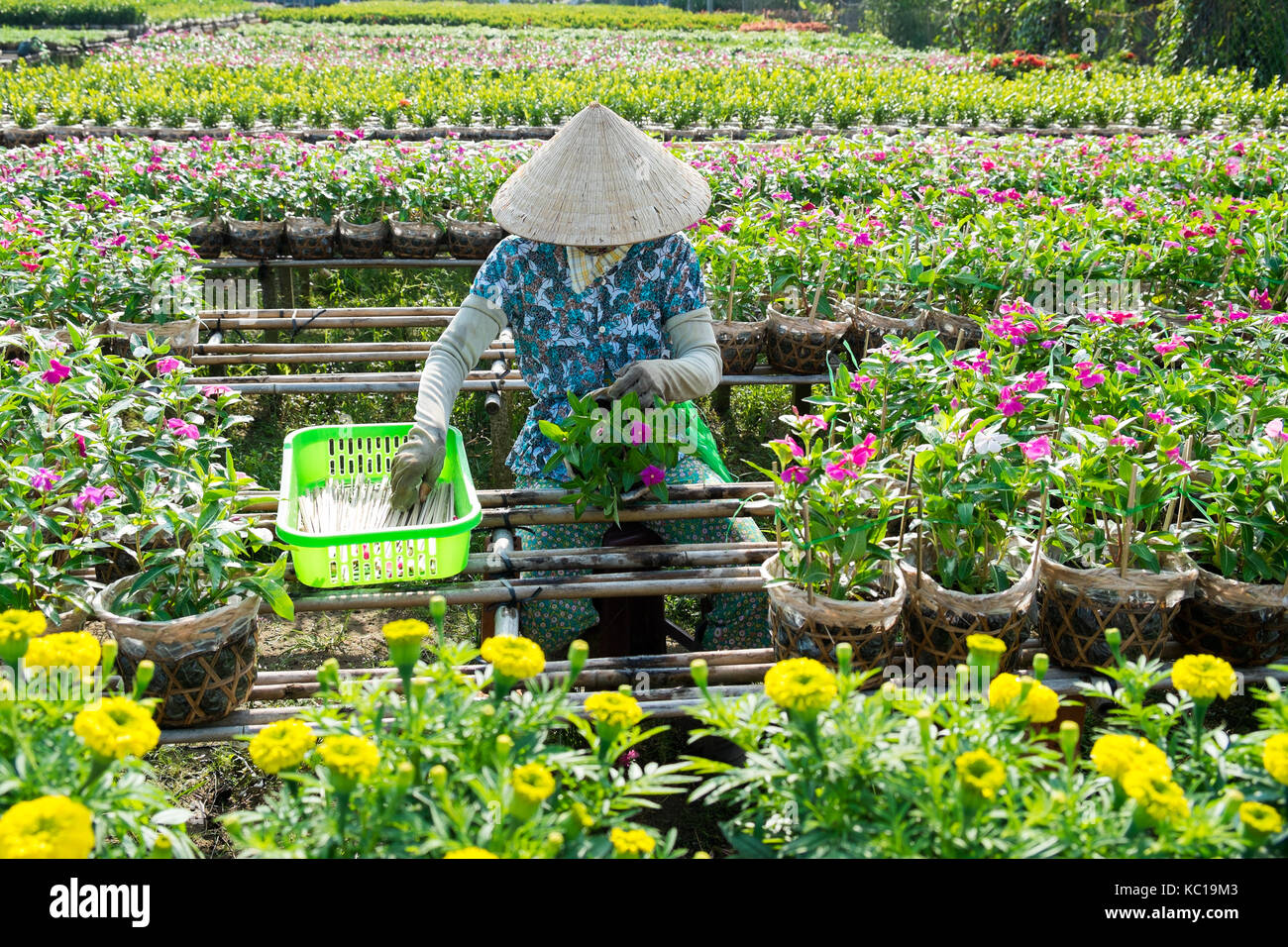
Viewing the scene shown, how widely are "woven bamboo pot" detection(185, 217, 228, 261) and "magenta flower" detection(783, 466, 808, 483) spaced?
16.3ft

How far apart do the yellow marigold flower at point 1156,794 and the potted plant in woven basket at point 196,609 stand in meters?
1.52

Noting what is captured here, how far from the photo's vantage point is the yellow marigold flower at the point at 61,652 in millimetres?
1231

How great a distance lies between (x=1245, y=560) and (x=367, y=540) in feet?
6.14

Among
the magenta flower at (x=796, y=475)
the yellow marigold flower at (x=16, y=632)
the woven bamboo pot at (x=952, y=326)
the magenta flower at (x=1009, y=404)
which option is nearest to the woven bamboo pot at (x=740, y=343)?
the woven bamboo pot at (x=952, y=326)

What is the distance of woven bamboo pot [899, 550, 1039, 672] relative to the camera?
6.82ft

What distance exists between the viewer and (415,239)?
19.9ft

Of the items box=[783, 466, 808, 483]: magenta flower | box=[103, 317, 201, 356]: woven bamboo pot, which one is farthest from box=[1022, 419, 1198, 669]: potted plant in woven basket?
box=[103, 317, 201, 356]: woven bamboo pot

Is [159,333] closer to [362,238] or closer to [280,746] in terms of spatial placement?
[362,238]

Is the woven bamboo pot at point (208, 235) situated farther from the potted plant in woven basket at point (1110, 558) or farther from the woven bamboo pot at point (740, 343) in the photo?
the potted plant in woven basket at point (1110, 558)

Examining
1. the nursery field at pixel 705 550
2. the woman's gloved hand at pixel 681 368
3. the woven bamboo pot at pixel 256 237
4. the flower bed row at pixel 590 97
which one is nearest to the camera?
the nursery field at pixel 705 550

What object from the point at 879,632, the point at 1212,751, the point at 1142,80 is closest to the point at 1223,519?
the point at 879,632

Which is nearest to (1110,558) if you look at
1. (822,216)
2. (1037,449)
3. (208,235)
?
(1037,449)

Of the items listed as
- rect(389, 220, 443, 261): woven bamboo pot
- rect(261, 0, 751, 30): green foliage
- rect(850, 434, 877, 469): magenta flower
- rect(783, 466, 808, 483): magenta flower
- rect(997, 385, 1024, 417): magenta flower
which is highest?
rect(261, 0, 751, 30): green foliage

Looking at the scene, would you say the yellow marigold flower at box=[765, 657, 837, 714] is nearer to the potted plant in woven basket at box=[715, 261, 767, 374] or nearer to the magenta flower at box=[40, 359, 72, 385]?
the magenta flower at box=[40, 359, 72, 385]
